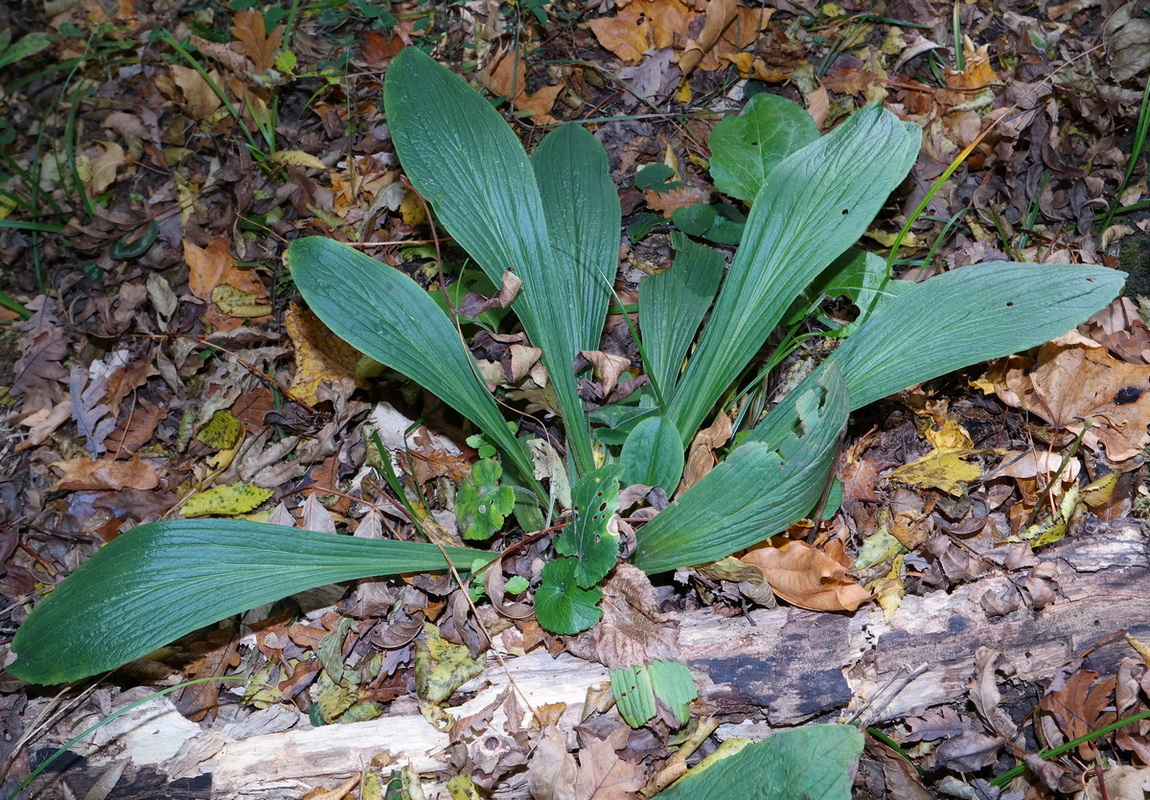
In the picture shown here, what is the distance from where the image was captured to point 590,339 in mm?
2104

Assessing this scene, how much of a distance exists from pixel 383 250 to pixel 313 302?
25.3 inches

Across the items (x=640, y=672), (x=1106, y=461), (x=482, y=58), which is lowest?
(x=640, y=672)

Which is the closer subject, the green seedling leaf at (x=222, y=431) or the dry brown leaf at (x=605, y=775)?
the dry brown leaf at (x=605, y=775)

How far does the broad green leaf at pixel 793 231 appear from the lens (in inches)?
74.0

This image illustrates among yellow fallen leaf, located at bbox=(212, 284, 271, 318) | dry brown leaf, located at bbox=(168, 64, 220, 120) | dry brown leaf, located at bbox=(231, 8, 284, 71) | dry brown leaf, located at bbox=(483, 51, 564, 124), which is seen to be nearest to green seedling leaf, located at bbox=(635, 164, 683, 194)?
dry brown leaf, located at bbox=(483, 51, 564, 124)

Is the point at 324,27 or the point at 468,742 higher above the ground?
the point at 324,27

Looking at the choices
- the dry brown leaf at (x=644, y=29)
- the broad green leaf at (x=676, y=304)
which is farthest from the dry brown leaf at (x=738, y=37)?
the broad green leaf at (x=676, y=304)

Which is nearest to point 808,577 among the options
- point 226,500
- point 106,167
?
point 226,500

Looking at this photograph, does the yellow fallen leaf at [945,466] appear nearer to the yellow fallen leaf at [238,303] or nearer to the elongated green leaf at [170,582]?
the elongated green leaf at [170,582]

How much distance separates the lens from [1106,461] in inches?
74.6

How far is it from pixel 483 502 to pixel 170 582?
0.75 metres

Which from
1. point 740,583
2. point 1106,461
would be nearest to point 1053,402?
point 1106,461

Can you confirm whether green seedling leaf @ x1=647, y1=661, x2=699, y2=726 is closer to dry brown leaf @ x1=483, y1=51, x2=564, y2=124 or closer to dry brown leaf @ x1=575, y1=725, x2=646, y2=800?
dry brown leaf @ x1=575, y1=725, x2=646, y2=800

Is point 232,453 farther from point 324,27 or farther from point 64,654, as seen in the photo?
point 324,27
